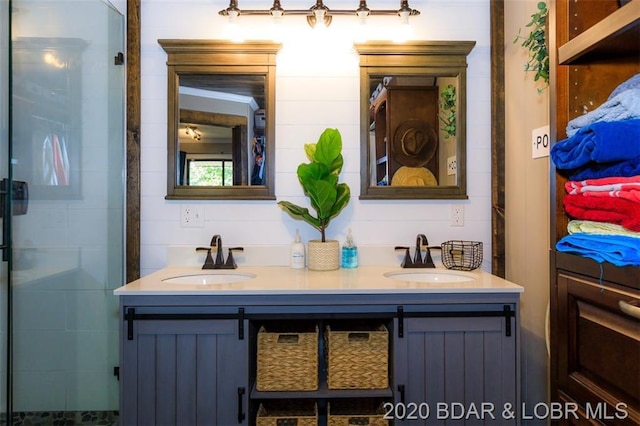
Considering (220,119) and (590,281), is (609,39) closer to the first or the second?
(590,281)

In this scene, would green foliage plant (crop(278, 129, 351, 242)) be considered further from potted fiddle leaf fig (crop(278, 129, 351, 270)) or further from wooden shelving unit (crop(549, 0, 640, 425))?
wooden shelving unit (crop(549, 0, 640, 425))

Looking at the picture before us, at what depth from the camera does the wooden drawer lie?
0.83m

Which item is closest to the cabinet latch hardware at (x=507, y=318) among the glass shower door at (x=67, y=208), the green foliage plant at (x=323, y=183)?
the green foliage plant at (x=323, y=183)

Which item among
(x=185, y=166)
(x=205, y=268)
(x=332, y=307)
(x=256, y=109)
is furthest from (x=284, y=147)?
(x=332, y=307)

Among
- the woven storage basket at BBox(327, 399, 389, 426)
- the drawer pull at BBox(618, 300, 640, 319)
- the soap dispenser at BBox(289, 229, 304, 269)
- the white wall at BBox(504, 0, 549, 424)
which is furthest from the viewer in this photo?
the soap dispenser at BBox(289, 229, 304, 269)

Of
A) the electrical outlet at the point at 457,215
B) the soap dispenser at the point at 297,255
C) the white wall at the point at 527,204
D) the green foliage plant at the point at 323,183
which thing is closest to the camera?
the white wall at the point at 527,204

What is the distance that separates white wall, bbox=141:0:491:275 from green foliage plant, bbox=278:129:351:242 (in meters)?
0.14

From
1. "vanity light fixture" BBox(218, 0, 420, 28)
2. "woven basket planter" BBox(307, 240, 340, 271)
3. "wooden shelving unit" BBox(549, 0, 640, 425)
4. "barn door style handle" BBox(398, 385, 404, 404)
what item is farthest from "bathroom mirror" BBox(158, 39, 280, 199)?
"wooden shelving unit" BBox(549, 0, 640, 425)

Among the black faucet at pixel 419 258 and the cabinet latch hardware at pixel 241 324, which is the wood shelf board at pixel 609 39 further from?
the cabinet latch hardware at pixel 241 324

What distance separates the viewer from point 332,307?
156cm

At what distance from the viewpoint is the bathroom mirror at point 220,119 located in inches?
81.2

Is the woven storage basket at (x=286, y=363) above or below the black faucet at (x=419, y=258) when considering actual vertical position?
below

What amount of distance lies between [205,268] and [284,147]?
30.0 inches

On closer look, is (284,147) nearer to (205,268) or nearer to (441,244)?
(205,268)
